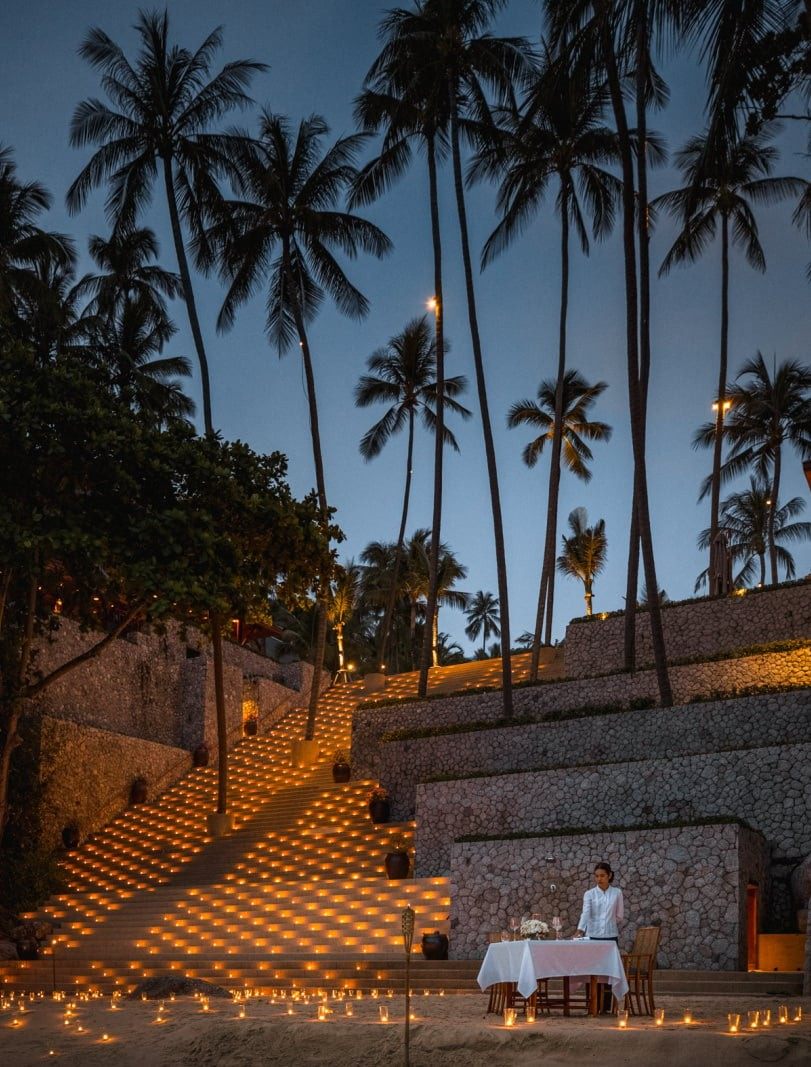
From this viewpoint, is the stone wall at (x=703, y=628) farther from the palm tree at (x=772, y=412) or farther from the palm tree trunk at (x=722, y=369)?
the palm tree at (x=772, y=412)

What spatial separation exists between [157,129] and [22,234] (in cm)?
365

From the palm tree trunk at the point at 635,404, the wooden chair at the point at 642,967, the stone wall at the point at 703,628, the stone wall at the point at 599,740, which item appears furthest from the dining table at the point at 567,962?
the stone wall at the point at 703,628

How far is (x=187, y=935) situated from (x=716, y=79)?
13329 mm

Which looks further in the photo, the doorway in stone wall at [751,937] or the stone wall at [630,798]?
the stone wall at [630,798]

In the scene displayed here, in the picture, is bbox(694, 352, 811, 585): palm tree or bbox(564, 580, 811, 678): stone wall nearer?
bbox(564, 580, 811, 678): stone wall

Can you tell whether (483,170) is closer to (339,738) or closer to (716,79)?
(339,738)

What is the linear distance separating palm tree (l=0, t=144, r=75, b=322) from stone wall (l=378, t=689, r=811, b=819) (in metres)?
11.8

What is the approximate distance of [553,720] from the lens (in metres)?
20.2

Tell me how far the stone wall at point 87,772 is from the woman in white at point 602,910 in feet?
46.3

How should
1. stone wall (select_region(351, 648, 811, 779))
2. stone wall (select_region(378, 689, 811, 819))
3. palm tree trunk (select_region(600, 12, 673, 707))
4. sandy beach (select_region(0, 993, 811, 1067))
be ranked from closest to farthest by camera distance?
sandy beach (select_region(0, 993, 811, 1067))
stone wall (select_region(378, 689, 811, 819))
palm tree trunk (select_region(600, 12, 673, 707))
stone wall (select_region(351, 648, 811, 779))

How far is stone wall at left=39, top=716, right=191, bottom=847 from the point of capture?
2191 centimetres

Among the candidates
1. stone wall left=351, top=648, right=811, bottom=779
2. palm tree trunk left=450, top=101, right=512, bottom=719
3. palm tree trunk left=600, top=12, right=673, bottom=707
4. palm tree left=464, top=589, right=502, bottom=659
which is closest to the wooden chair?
palm tree trunk left=600, top=12, right=673, bottom=707

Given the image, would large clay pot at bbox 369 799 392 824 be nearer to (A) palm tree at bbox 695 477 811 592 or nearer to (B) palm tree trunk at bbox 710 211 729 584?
(B) palm tree trunk at bbox 710 211 729 584

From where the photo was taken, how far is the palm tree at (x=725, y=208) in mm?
27922
